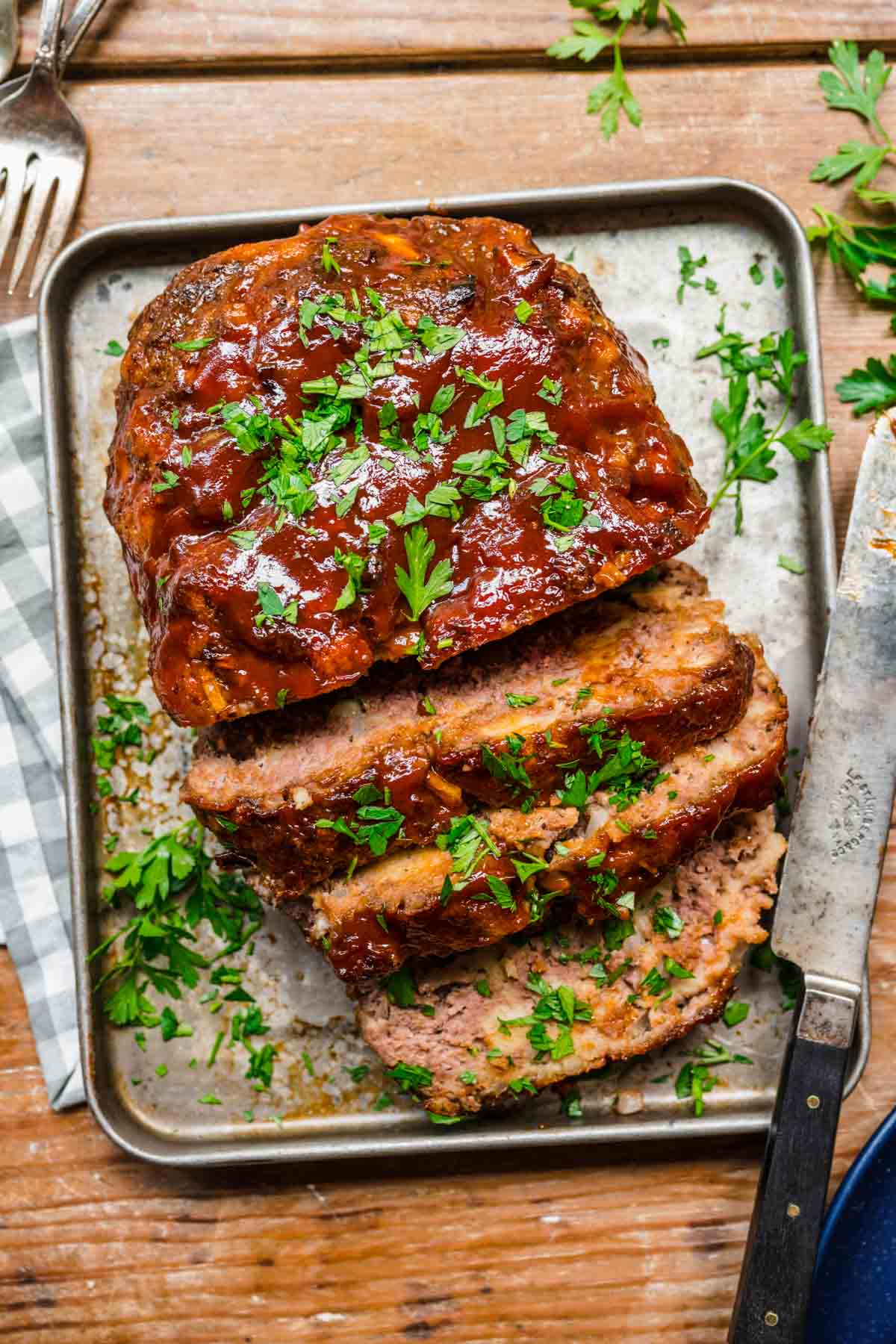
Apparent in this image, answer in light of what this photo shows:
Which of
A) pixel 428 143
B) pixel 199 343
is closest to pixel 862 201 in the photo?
pixel 428 143

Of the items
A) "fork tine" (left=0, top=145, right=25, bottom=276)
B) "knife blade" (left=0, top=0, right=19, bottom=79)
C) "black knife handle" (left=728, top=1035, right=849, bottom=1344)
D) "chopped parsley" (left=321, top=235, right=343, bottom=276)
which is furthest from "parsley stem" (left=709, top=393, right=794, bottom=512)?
"knife blade" (left=0, top=0, right=19, bottom=79)

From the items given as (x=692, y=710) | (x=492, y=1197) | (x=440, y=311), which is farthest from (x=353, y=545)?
(x=492, y=1197)

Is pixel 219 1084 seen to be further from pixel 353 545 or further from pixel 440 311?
pixel 440 311

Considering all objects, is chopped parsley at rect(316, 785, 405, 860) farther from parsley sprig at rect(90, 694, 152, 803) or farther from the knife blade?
the knife blade

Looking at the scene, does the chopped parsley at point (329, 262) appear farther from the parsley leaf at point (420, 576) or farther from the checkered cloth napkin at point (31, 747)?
the checkered cloth napkin at point (31, 747)

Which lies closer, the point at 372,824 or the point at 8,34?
the point at 372,824

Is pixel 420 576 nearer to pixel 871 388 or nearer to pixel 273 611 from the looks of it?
pixel 273 611

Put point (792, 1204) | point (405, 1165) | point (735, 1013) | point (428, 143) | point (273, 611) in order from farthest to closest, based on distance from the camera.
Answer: point (428, 143) → point (405, 1165) → point (735, 1013) → point (792, 1204) → point (273, 611)
